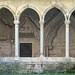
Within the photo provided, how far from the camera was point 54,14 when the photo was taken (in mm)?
13188

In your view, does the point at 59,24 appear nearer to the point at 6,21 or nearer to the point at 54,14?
the point at 54,14

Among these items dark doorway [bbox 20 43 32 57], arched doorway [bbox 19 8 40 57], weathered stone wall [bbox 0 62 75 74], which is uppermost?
arched doorway [bbox 19 8 40 57]

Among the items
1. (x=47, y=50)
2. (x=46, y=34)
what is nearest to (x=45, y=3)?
(x=46, y=34)

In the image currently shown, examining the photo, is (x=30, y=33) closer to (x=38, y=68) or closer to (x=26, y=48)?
(x=26, y=48)

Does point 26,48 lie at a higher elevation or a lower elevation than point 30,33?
lower

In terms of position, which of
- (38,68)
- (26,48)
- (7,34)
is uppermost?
(7,34)

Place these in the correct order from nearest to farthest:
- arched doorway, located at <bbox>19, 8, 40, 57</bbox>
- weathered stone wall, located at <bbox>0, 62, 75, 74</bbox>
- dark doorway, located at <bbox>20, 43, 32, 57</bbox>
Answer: weathered stone wall, located at <bbox>0, 62, 75, 74</bbox>
arched doorway, located at <bbox>19, 8, 40, 57</bbox>
dark doorway, located at <bbox>20, 43, 32, 57</bbox>

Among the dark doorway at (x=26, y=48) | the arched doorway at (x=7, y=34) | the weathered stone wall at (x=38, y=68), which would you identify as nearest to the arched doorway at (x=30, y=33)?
the dark doorway at (x=26, y=48)

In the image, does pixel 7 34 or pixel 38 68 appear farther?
pixel 7 34

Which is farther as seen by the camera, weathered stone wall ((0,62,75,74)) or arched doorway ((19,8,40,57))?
arched doorway ((19,8,40,57))

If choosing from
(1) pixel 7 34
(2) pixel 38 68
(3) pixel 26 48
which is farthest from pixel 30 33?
(2) pixel 38 68

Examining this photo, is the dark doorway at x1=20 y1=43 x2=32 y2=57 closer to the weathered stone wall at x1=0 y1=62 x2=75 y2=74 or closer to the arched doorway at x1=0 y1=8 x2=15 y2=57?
the arched doorway at x1=0 y1=8 x2=15 y2=57

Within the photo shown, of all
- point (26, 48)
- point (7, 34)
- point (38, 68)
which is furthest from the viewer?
point (26, 48)

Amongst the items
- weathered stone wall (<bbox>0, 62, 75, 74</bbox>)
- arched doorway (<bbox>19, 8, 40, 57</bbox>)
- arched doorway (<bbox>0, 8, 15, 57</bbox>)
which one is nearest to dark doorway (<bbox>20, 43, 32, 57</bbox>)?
arched doorway (<bbox>19, 8, 40, 57</bbox>)
